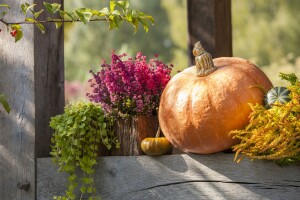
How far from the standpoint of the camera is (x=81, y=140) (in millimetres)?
3637

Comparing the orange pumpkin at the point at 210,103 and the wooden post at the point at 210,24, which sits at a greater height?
the wooden post at the point at 210,24

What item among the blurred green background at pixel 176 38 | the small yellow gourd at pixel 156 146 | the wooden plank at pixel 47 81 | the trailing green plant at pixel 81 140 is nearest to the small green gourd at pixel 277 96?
the small yellow gourd at pixel 156 146

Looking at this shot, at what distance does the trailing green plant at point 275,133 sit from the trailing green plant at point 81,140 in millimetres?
859

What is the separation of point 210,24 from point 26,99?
4.05ft

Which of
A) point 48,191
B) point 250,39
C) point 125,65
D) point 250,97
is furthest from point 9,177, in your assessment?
point 250,39

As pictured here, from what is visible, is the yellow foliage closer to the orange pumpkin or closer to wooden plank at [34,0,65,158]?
the orange pumpkin

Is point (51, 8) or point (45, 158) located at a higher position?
point (51, 8)

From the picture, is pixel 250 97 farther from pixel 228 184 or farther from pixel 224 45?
pixel 224 45

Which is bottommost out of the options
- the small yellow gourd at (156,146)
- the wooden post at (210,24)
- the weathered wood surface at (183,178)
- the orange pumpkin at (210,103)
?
the weathered wood surface at (183,178)

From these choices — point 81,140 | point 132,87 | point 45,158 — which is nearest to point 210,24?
point 132,87

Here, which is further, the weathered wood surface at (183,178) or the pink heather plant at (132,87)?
the pink heather plant at (132,87)

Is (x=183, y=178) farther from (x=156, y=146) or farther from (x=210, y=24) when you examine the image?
(x=210, y=24)

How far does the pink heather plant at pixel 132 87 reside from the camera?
358cm

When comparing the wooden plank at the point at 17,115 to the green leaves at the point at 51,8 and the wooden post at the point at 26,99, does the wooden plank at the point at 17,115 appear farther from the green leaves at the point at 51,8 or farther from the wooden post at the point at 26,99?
the green leaves at the point at 51,8
